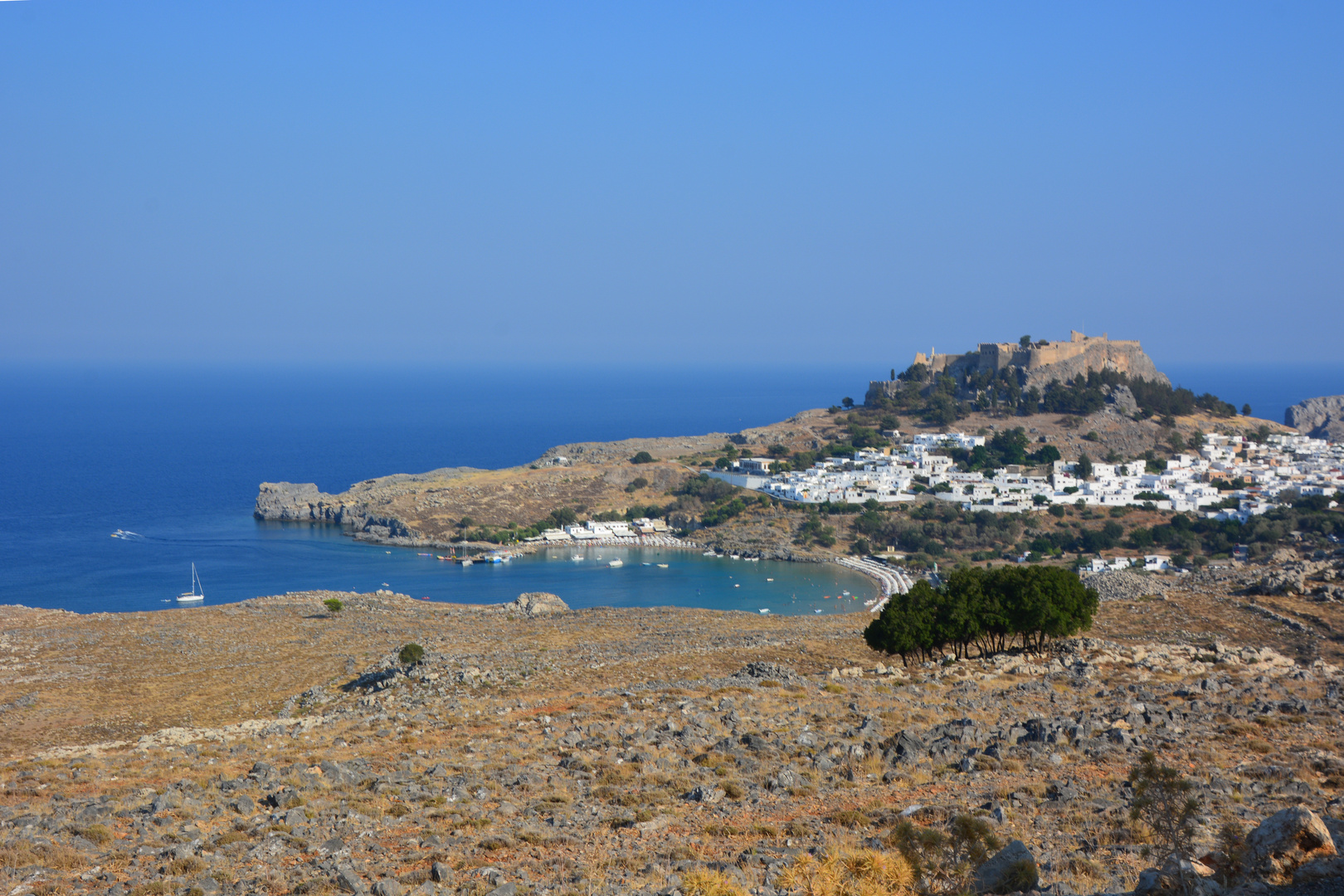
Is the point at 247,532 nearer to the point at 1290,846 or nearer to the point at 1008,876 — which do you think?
the point at 1008,876

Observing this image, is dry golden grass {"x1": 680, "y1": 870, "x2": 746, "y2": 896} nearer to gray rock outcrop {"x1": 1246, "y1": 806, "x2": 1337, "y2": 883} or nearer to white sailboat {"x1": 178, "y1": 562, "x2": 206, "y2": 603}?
gray rock outcrop {"x1": 1246, "y1": 806, "x2": 1337, "y2": 883}

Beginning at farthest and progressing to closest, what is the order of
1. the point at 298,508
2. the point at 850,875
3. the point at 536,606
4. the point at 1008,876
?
the point at 298,508 < the point at 536,606 < the point at 850,875 < the point at 1008,876

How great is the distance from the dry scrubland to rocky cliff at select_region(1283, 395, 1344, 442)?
3841 inches

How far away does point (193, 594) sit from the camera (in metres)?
52.3

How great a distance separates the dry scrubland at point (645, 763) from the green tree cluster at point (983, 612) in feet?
2.59

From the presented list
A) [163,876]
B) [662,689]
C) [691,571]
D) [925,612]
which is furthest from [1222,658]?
[691,571]

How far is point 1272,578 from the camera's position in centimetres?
2458

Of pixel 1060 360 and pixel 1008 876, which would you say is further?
pixel 1060 360

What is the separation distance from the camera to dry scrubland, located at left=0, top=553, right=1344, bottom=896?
7273mm

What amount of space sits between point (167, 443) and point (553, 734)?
425ft

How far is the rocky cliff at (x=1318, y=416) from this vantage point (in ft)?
333

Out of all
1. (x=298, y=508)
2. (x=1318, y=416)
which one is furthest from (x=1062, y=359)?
(x=298, y=508)

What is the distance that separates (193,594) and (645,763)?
4925cm

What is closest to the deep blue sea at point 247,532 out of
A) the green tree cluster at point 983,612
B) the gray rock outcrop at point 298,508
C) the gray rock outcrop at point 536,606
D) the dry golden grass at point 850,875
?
the gray rock outcrop at point 298,508
